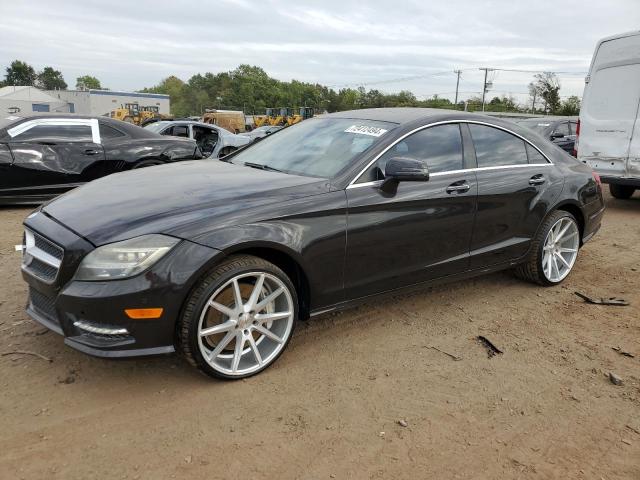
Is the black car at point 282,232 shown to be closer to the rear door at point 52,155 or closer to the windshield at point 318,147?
the windshield at point 318,147

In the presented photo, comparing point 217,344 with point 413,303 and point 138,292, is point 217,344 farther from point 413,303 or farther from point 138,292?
point 413,303

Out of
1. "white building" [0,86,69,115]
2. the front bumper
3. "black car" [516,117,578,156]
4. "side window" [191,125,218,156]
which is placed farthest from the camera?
"white building" [0,86,69,115]

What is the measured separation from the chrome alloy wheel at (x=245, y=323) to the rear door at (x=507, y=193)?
172 cm

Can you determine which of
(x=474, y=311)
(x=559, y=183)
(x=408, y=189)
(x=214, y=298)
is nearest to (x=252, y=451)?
(x=214, y=298)

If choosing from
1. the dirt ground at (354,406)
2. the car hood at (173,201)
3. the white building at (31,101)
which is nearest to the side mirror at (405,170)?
the car hood at (173,201)

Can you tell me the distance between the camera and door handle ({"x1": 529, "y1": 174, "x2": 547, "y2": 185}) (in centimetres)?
429

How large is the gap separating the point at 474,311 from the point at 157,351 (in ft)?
8.23

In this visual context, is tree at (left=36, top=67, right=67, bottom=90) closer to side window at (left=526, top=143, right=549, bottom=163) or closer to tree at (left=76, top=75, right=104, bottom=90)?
tree at (left=76, top=75, right=104, bottom=90)

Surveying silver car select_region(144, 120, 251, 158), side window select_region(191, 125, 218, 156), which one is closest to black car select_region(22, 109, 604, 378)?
silver car select_region(144, 120, 251, 158)

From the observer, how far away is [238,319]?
2881 mm

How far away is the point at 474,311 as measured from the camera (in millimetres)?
4090

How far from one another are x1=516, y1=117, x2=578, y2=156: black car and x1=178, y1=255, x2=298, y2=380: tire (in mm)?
10519

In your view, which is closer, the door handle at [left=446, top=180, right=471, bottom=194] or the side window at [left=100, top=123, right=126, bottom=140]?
the door handle at [left=446, top=180, right=471, bottom=194]

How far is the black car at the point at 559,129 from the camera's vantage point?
39.0 feet
